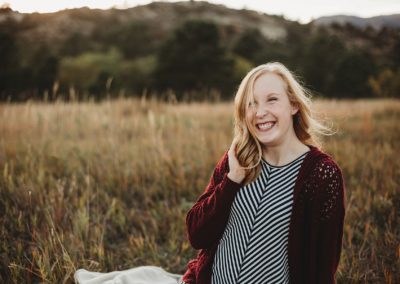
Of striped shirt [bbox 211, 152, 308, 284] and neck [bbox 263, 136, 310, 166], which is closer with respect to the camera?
striped shirt [bbox 211, 152, 308, 284]

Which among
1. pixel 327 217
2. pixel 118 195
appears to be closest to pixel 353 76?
pixel 118 195

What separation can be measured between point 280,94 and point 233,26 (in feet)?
203

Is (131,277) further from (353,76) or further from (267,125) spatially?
(353,76)

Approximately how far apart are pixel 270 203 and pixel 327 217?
0.88 feet

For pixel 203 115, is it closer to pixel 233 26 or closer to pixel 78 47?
pixel 78 47

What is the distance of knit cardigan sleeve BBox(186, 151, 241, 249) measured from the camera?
5.13 feet

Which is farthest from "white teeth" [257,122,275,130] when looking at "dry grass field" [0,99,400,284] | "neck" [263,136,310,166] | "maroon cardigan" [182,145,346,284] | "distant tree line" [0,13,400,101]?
"distant tree line" [0,13,400,101]

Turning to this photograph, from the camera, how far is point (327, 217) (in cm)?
154

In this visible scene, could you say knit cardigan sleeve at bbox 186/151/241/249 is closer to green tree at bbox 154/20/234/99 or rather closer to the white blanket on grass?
the white blanket on grass

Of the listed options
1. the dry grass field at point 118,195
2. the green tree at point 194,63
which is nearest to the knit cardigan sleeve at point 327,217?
the dry grass field at point 118,195

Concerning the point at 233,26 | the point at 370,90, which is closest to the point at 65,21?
the point at 233,26

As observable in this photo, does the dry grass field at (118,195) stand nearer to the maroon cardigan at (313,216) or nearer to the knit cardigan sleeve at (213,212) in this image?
the maroon cardigan at (313,216)

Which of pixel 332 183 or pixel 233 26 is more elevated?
pixel 233 26

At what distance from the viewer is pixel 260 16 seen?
78.3 m
